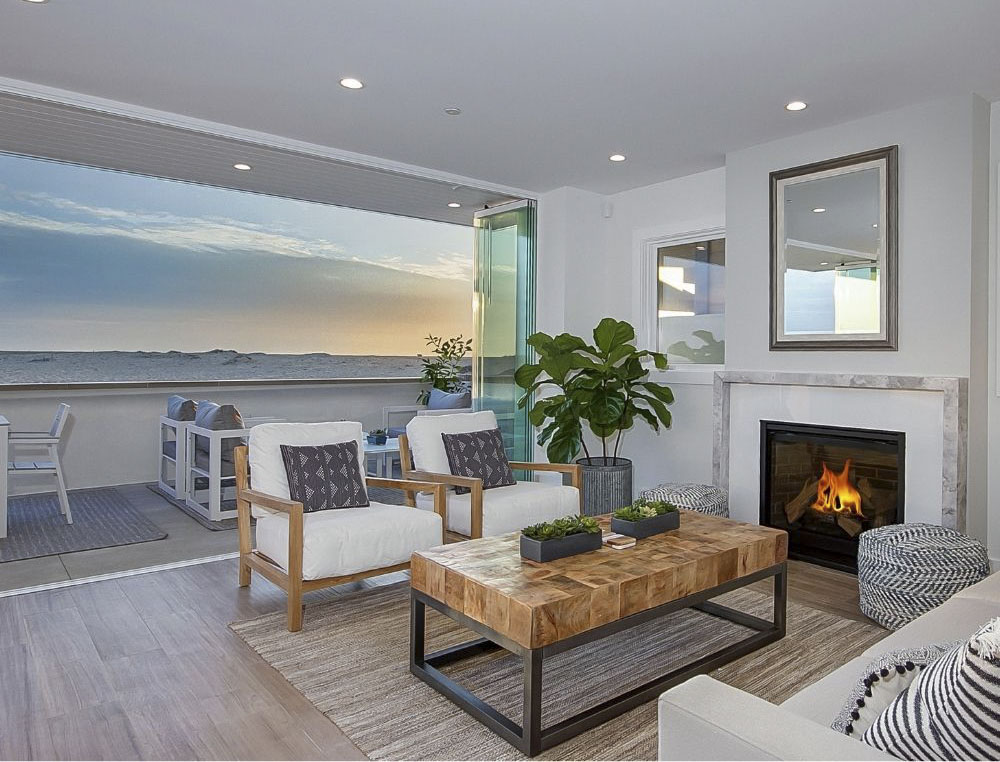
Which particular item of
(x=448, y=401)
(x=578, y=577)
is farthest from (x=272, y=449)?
(x=448, y=401)

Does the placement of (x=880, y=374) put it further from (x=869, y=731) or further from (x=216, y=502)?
(x=216, y=502)

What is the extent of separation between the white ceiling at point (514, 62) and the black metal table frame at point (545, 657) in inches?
94.4

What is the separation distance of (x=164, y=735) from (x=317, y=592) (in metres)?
1.49

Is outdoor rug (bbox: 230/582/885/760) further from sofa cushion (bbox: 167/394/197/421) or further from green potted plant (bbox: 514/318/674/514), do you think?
sofa cushion (bbox: 167/394/197/421)

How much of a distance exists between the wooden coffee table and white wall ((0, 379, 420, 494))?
5.31 metres

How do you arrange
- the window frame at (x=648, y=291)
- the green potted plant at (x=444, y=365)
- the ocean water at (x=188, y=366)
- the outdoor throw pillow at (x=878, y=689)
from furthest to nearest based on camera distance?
the green potted plant at (x=444, y=365)
the ocean water at (x=188, y=366)
the window frame at (x=648, y=291)
the outdoor throw pillow at (x=878, y=689)

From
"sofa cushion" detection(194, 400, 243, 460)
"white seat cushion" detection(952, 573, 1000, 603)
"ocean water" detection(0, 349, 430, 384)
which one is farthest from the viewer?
"ocean water" detection(0, 349, 430, 384)

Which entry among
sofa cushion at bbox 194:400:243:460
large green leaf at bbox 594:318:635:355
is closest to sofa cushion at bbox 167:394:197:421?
sofa cushion at bbox 194:400:243:460

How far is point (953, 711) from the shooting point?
1.09m

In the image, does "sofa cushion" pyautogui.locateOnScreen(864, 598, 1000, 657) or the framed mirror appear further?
the framed mirror

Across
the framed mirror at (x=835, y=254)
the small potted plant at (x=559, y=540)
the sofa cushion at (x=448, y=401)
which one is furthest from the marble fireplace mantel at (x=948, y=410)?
the sofa cushion at (x=448, y=401)

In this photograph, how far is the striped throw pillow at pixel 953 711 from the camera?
3.45 feet

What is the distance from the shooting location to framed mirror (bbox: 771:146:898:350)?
13.0 feet

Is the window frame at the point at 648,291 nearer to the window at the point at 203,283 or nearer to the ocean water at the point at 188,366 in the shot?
the window at the point at 203,283
